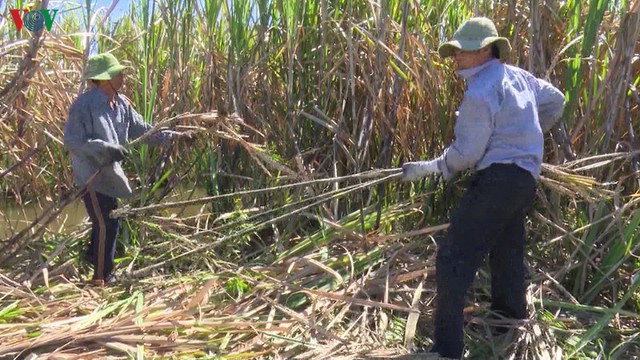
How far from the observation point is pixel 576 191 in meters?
2.68

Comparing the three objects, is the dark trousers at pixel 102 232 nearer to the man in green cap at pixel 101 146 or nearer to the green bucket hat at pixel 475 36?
the man in green cap at pixel 101 146

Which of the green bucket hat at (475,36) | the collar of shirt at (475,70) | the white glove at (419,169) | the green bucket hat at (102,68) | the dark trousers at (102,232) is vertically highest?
the green bucket hat at (475,36)

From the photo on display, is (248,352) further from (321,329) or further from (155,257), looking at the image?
(155,257)

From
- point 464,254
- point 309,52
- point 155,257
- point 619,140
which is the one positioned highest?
point 309,52

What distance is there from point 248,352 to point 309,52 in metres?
1.75

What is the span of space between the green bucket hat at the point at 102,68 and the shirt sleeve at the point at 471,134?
1.57 m

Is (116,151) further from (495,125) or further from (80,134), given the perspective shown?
(495,125)

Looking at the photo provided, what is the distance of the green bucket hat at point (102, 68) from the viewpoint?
3100 mm

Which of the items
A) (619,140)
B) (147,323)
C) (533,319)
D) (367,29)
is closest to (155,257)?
(147,323)
